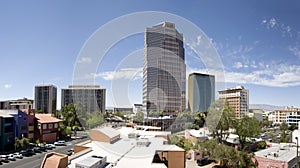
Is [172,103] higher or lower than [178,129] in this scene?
higher

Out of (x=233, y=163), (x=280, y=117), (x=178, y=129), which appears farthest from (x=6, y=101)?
(x=280, y=117)

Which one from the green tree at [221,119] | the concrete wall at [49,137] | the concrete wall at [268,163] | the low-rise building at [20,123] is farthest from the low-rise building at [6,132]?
the concrete wall at [268,163]

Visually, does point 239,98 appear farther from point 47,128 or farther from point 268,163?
point 268,163

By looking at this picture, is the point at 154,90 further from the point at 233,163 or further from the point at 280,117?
the point at 280,117

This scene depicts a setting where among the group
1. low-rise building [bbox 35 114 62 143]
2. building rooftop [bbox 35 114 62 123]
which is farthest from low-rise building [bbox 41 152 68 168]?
building rooftop [bbox 35 114 62 123]

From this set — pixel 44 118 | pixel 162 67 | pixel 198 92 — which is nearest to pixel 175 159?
pixel 44 118

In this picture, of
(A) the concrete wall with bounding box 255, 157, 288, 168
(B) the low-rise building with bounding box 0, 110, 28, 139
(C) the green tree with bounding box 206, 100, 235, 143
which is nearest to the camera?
(A) the concrete wall with bounding box 255, 157, 288, 168

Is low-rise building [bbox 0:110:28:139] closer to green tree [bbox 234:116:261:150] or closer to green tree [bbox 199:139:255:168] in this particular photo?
green tree [bbox 199:139:255:168]
